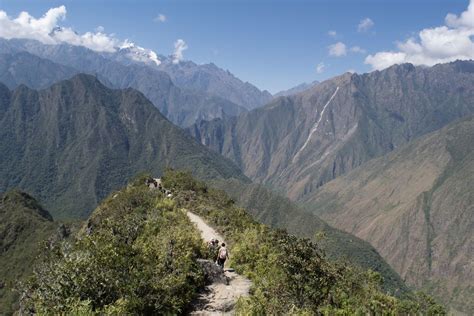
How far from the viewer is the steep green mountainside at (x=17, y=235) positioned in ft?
429

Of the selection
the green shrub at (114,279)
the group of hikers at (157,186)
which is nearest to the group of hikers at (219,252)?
the green shrub at (114,279)

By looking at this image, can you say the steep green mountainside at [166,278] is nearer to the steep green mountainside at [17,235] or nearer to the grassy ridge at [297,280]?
the grassy ridge at [297,280]

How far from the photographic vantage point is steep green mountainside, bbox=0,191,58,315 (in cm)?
13062

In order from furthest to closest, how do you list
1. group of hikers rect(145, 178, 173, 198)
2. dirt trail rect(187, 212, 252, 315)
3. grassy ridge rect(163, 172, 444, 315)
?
group of hikers rect(145, 178, 173, 198)
dirt trail rect(187, 212, 252, 315)
grassy ridge rect(163, 172, 444, 315)

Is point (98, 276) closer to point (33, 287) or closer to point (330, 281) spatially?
point (33, 287)

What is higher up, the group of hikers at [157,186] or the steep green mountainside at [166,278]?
the steep green mountainside at [166,278]

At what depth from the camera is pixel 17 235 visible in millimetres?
156500

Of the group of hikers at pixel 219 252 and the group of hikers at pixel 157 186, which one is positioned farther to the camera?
the group of hikers at pixel 157 186

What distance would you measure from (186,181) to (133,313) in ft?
259

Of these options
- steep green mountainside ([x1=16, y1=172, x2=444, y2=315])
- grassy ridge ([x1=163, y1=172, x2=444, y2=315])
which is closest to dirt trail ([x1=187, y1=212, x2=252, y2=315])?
steep green mountainside ([x1=16, y1=172, x2=444, y2=315])

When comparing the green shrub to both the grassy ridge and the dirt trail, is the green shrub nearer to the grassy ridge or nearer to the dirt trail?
the dirt trail

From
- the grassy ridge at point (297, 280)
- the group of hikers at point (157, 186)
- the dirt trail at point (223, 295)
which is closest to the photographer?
the grassy ridge at point (297, 280)

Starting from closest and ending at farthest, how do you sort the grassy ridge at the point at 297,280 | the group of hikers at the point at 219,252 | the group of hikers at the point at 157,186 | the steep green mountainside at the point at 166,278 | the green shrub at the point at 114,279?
the green shrub at the point at 114,279 < the steep green mountainside at the point at 166,278 < the grassy ridge at the point at 297,280 < the group of hikers at the point at 219,252 < the group of hikers at the point at 157,186

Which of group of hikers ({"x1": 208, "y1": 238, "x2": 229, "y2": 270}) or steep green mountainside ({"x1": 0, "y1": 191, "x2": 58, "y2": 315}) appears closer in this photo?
group of hikers ({"x1": 208, "y1": 238, "x2": 229, "y2": 270})
